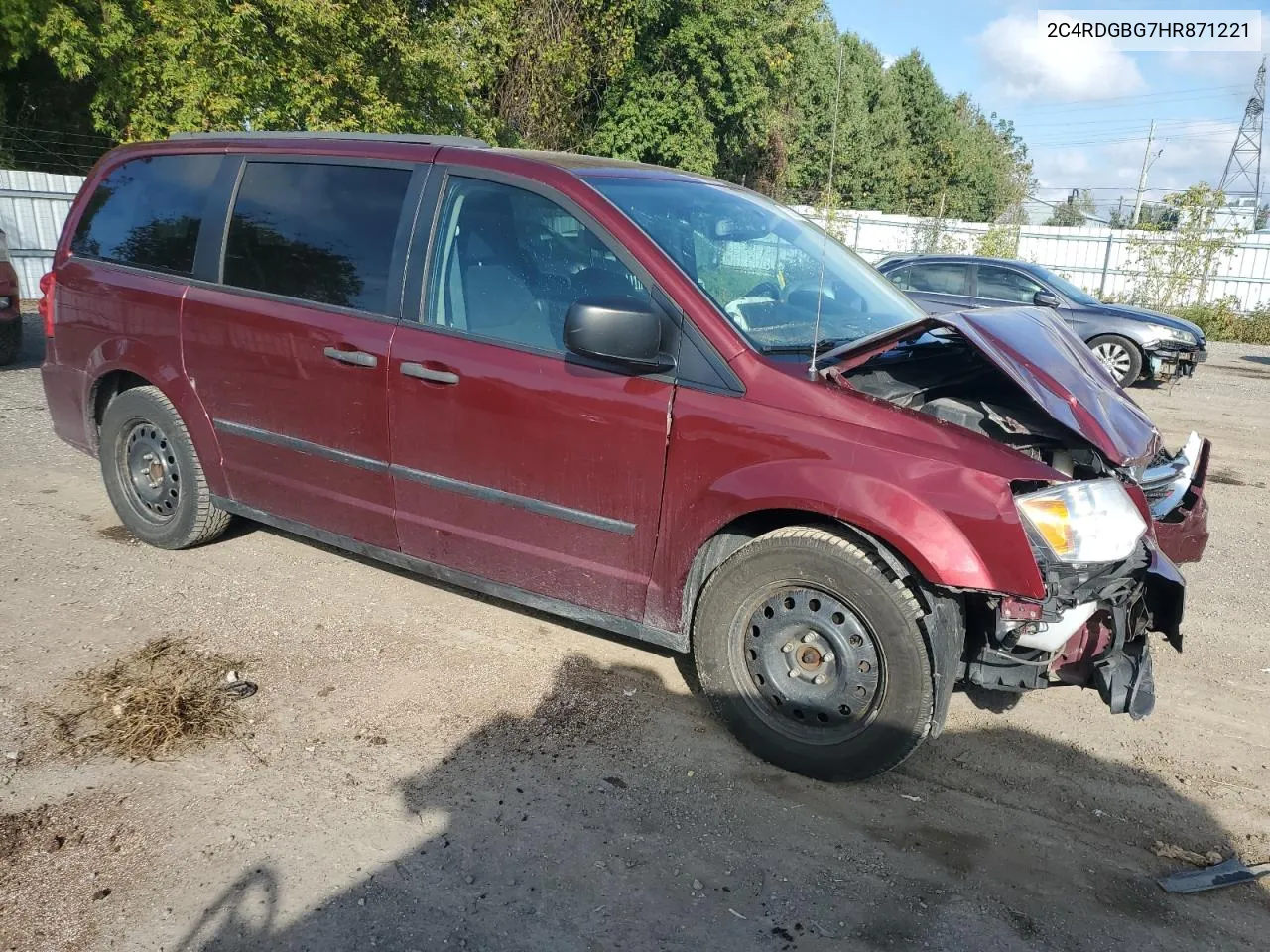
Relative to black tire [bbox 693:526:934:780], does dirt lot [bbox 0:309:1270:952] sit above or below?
below

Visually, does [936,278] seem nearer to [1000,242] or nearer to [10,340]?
[10,340]

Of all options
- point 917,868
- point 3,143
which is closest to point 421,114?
point 3,143

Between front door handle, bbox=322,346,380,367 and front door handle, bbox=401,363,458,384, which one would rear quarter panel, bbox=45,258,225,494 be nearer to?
front door handle, bbox=322,346,380,367

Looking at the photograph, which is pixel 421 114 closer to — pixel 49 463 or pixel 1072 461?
pixel 49 463

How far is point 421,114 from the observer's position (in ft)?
52.9

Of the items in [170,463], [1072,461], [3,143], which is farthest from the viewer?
[3,143]

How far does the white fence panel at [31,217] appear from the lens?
14.6 meters

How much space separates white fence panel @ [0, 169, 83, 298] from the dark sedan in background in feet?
44.2

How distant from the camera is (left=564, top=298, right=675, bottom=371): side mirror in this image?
2873mm

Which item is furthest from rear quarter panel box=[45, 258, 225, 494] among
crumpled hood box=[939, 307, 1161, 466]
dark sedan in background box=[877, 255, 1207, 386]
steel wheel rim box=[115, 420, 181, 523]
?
dark sedan in background box=[877, 255, 1207, 386]

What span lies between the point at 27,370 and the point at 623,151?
21.2 m

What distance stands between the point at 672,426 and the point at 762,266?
0.95 metres

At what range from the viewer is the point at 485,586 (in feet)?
12.0

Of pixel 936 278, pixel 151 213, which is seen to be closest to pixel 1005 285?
pixel 936 278
